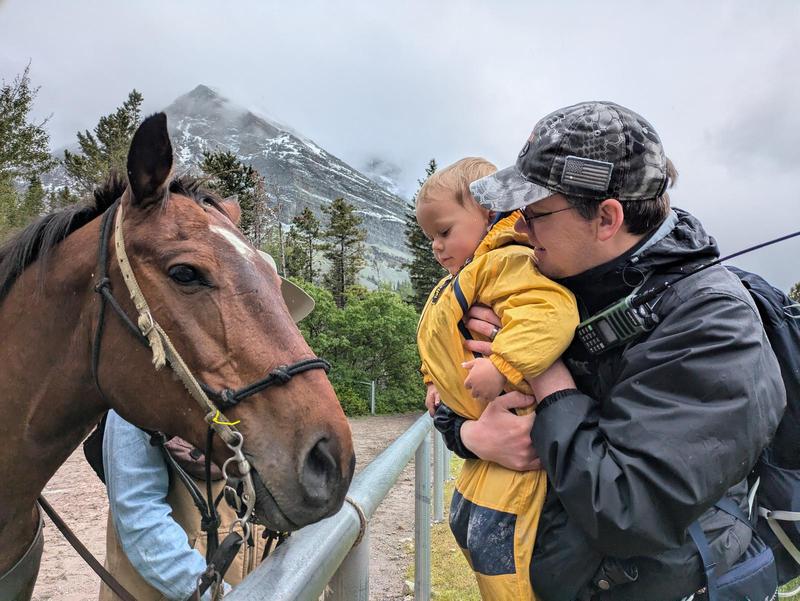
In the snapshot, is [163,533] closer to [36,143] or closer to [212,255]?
[212,255]

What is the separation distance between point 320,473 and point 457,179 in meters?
1.53

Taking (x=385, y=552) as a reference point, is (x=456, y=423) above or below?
above

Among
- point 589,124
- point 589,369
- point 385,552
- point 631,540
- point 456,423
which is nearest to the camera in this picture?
point 631,540

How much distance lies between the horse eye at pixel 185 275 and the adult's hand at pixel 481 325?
3.39 feet

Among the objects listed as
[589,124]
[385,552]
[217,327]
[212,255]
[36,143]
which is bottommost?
[385,552]

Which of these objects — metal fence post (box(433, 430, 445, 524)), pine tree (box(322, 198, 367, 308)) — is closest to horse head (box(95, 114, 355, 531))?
metal fence post (box(433, 430, 445, 524))

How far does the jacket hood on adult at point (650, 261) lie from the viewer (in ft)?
4.69

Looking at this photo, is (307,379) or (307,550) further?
(307,379)

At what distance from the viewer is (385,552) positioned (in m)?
6.57

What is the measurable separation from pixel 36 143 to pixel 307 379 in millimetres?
31467

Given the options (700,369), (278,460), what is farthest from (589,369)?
(278,460)

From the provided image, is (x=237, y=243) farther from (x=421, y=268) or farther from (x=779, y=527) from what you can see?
(x=421, y=268)

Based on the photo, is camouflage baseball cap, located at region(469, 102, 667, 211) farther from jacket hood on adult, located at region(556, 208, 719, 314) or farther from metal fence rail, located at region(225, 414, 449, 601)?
metal fence rail, located at region(225, 414, 449, 601)

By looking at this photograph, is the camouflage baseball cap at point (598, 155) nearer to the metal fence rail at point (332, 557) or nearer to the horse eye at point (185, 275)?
the metal fence rail at point (332, 557)
